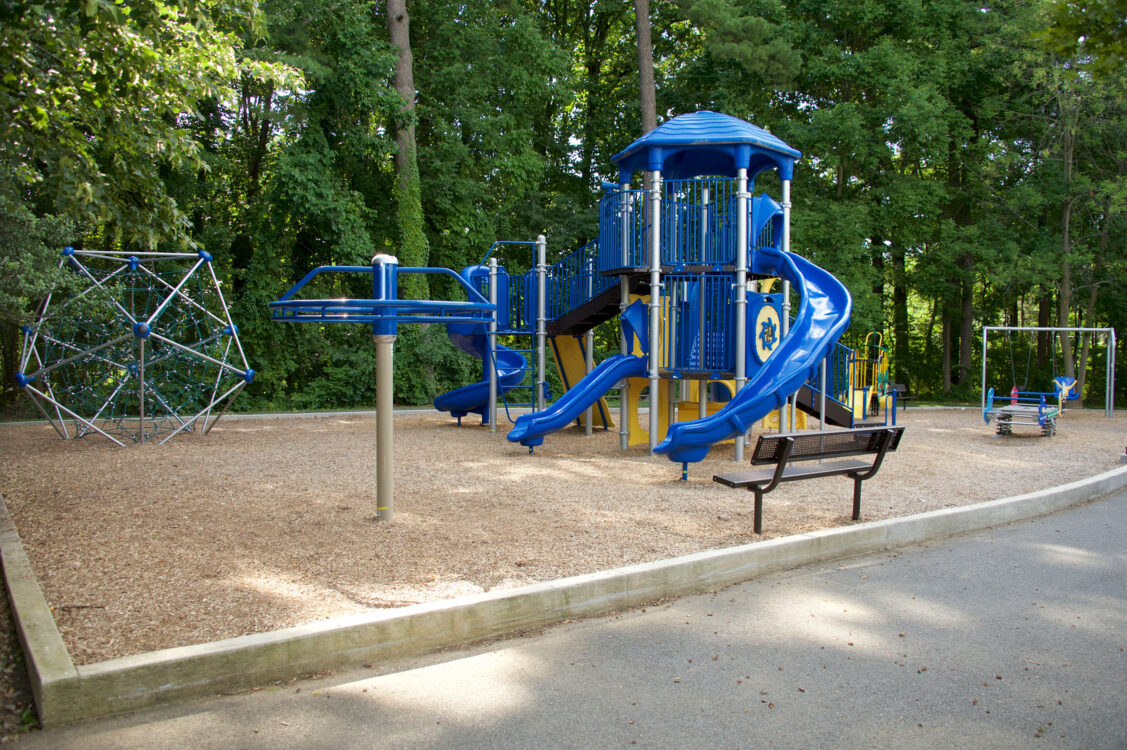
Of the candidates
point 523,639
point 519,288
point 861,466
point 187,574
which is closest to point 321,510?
point 187,574

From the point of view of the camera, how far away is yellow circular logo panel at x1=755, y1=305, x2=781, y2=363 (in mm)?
10781

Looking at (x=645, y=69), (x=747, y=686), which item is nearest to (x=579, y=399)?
(x=747, y=686)

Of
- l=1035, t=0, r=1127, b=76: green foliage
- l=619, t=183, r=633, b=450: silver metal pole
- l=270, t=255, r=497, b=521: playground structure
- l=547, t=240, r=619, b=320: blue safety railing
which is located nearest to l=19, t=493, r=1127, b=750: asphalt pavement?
l=270, t=255, r=497, b=521: playground structure

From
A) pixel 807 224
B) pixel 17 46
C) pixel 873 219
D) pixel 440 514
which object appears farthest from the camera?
pixel 873 219

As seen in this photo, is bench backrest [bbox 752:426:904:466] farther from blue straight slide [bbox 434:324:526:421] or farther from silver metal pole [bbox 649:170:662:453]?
blue straight slide [bbox 434:324:526:421]

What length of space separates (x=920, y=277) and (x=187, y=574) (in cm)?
2327

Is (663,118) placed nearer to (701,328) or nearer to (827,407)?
(827,407)

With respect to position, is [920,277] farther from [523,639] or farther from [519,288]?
[523,639]

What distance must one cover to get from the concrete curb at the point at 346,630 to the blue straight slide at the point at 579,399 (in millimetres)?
5266

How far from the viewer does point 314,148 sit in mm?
19984

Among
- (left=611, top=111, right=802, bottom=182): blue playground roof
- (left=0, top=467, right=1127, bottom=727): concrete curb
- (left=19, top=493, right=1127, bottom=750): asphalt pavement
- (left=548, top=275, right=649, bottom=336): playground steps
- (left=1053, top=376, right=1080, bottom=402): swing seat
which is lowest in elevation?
(left=19, top=493, right=1127, bottom=750): asphalt pavement

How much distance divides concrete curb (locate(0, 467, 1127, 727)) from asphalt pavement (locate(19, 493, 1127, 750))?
95 mm

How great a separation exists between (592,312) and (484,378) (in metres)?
3.39

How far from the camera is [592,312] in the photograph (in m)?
12.8
